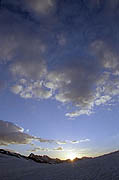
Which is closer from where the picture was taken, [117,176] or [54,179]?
[117,176]

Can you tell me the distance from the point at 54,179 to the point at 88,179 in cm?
154

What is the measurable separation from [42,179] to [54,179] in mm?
688

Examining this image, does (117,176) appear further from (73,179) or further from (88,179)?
(73,179)

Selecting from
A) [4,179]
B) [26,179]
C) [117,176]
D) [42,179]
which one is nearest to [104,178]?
[117,176]

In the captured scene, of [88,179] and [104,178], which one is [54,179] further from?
[104,178]

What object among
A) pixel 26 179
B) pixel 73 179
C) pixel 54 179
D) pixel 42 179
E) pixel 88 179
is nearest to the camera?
pixel 88 179

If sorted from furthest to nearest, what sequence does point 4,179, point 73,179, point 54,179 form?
point 4,179 → point 54,179 → point 73,179

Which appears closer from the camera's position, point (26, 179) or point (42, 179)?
point (42, 179)

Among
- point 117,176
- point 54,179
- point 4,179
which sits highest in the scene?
point 117,176

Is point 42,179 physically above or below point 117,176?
below

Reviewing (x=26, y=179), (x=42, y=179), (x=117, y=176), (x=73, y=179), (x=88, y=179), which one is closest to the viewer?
(x=117, y=176)

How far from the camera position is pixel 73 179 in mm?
5535

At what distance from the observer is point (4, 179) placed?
838 cm

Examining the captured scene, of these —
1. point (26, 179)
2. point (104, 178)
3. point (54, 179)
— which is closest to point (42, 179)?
point (54, 179)
